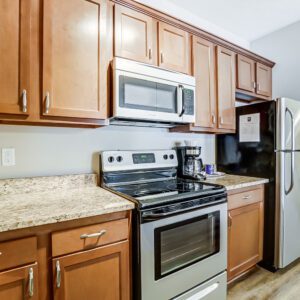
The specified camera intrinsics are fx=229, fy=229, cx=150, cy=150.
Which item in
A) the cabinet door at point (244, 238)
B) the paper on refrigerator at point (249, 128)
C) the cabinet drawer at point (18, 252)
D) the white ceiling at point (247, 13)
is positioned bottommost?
the cabinet door at point (244, 238)

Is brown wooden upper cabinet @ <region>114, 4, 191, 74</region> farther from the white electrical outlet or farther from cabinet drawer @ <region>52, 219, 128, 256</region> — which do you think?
cabinet drawer @ <region>52, 219, 128, 256</region>

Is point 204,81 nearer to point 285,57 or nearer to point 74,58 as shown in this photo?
point 74,58

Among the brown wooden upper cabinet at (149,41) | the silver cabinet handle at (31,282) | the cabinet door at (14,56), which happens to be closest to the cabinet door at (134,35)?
the brown wooden upper cabinet at (149,41)

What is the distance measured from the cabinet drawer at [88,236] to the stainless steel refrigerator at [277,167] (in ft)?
5.09

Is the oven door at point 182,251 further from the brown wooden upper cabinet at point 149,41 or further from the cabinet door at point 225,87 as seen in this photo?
the brown wooden upper cabinet at point 149,41

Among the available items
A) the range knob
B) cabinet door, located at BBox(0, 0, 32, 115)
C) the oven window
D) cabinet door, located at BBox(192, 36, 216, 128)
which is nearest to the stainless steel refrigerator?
cabinet door, located at BBox(192, 36, 216, 128)

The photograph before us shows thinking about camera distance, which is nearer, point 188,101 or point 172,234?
point 172,234

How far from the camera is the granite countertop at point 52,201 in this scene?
1.04m

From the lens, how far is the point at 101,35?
60.7 inches

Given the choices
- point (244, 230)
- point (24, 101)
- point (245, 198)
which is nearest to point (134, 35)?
point (24, 101)

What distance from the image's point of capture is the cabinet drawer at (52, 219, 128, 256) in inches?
42.9

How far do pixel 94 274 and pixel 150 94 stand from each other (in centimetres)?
120

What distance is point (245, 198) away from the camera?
1.99 meters

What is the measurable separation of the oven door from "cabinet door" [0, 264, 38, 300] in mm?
538
